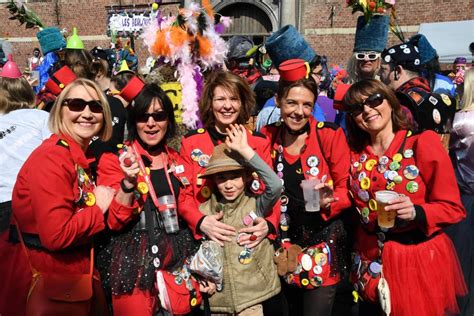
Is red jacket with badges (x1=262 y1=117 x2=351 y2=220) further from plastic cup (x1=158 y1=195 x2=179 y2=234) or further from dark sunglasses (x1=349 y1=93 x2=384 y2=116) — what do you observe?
plastic cup (x1=158 y1=195 x2=179 y2=234)

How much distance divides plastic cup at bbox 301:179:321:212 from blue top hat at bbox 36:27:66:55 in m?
4.29

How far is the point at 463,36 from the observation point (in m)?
14.2

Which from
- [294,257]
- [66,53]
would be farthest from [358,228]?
[66,53]

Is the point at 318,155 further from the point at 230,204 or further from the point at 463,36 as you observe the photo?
the point at 463,36

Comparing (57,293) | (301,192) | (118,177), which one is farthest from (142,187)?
(301,192)

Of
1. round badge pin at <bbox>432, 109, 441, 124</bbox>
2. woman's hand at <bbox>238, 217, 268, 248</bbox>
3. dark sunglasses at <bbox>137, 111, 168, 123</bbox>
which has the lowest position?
woman's hand at <bbox>238, 217, 268, 248</bbox>

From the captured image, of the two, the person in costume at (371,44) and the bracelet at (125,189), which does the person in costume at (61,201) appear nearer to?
the bracelet at (125,189)

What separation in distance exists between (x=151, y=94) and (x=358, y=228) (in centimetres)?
178

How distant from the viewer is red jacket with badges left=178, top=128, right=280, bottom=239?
2.78 metres

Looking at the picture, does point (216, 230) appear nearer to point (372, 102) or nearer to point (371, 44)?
point (372, 102)

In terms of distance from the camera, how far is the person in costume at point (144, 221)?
2623 millimetres

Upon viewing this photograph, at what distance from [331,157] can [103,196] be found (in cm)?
158

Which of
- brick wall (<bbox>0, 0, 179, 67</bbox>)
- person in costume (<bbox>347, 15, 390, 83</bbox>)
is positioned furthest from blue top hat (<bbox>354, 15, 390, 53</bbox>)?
brick wall (<bbox>0, 0, 179, 67</bbox>)

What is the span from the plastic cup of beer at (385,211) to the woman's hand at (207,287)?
1.14 meters
